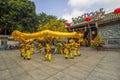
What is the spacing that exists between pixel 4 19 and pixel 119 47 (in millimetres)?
19136

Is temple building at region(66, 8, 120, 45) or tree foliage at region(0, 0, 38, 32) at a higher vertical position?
A: tree foliage at region(0, 0, 38, 32)

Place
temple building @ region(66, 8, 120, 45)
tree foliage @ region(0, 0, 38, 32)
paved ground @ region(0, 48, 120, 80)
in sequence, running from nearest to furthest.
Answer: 1. paved ground @ region(0, 48, 120, 80)
2. temple building @ region(66, 8, 120, 45)
3. tree foliage @ region(0, 0, 38, 32)

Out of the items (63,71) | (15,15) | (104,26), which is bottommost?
(63,71)

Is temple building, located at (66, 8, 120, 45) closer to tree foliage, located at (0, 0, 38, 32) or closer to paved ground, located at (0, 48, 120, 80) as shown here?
paved ground, located at (0, 48, 120, 80)

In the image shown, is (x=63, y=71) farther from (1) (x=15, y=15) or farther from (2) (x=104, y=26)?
(1) (x=15, y=15)

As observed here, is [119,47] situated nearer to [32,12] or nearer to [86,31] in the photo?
[86,31]

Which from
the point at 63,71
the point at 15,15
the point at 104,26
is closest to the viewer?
the point at 63,71

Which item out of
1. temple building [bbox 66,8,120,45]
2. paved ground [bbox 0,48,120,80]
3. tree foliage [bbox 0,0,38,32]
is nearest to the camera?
paved ground [bbox 0,48,120,80]

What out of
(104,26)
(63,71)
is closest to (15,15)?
(104,26)

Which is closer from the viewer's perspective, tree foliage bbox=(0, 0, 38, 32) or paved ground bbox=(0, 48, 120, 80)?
paved ground bbox=(0, 48, 120, 80)

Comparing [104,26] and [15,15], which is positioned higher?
[15,15]

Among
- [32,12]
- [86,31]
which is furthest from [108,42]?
[32,12]

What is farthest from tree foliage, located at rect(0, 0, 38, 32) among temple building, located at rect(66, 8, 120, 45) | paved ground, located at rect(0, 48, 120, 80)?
paved ground, located at rect(0, 48, 120, 80)

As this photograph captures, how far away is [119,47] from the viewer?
526 inches
